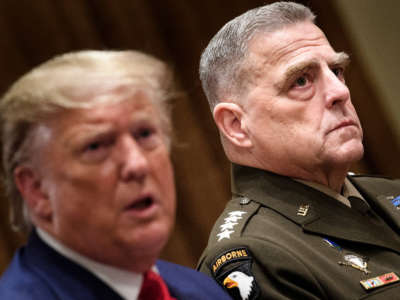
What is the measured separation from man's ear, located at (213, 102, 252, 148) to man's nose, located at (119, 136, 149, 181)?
76 cm

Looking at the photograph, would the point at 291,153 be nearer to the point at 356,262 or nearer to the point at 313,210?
the point at 313,210

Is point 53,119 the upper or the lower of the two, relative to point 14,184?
upper

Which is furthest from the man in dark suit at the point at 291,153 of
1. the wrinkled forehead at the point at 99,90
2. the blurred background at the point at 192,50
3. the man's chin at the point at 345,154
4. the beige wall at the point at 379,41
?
the beige wall at the point at 379,41

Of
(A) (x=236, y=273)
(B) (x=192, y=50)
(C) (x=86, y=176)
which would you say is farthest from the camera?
(B) (x=192, y=50)

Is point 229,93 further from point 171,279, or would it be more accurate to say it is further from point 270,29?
point 171,279

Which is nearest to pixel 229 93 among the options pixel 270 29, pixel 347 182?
pixel 270 29

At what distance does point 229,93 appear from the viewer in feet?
5.53

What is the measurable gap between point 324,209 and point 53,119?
3.12 feet

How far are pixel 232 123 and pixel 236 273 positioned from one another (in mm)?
471

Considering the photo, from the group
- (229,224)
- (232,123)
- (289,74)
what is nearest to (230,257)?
(229,224)

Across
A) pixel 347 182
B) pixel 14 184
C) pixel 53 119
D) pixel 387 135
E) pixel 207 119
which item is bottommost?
pixel 387 135

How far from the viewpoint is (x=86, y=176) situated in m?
0.90

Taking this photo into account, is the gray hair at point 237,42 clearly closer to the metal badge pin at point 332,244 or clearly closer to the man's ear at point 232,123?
the man's ear at point 232,123

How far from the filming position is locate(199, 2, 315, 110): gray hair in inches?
65.3
